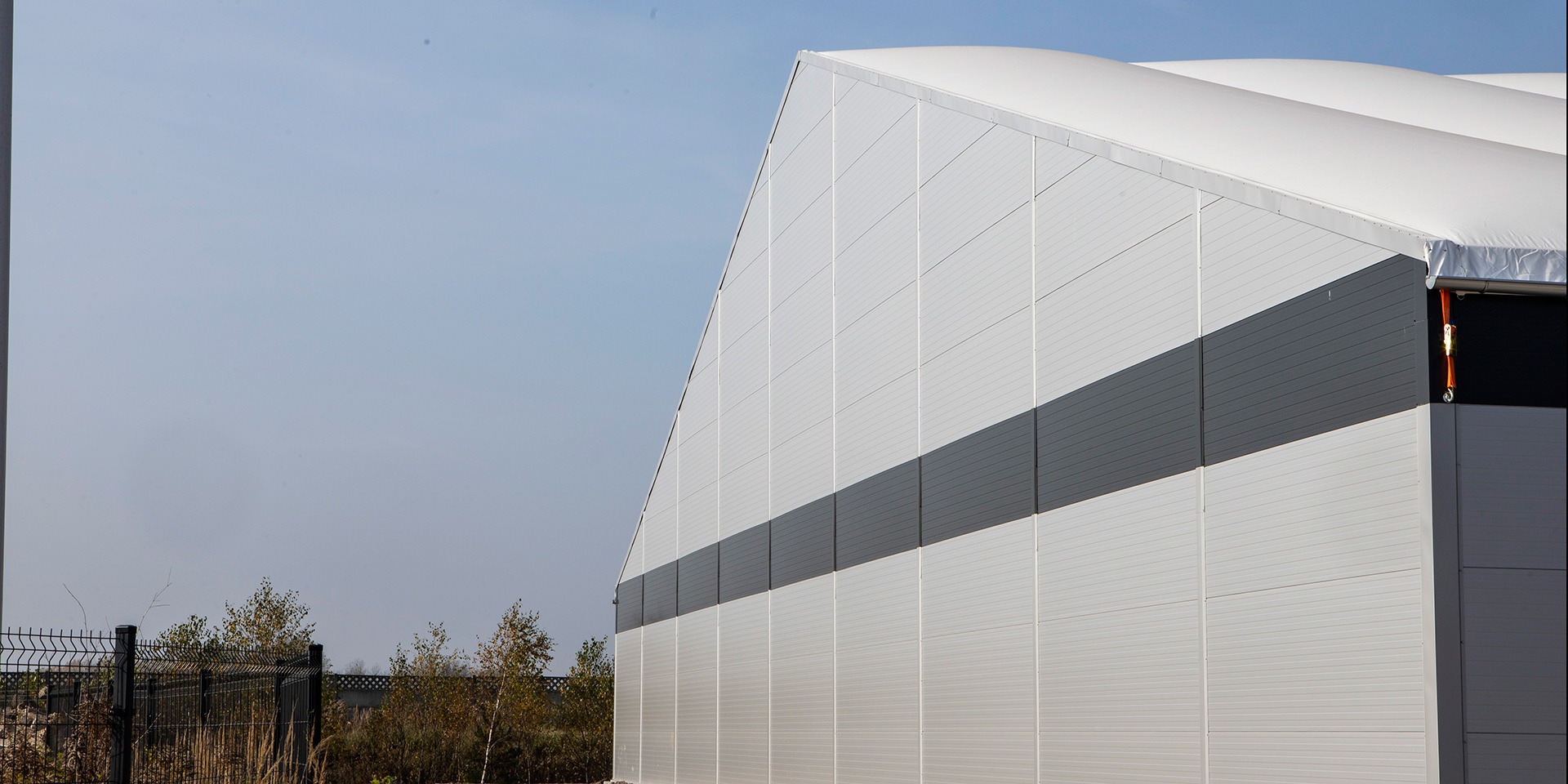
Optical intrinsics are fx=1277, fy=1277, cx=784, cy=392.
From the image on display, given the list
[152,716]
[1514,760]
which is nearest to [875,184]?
[152,716]

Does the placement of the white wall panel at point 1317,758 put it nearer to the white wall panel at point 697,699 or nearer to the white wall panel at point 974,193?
the white wall panel at point 974,193

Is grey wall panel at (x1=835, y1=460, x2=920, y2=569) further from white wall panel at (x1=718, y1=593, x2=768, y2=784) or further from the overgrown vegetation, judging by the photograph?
the overgrown vegetation

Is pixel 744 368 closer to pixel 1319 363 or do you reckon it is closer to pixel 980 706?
pixel 980 706

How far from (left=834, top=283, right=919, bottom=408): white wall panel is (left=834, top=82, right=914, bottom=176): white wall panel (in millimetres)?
2275

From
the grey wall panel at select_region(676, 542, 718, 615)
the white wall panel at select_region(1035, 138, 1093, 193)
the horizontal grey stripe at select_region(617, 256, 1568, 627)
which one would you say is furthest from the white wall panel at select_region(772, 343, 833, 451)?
the white wall panel at select_region(1035, 138, 1093, 193)

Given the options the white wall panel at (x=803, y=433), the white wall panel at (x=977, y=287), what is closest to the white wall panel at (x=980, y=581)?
the white wall panel at (x=977, y=287)

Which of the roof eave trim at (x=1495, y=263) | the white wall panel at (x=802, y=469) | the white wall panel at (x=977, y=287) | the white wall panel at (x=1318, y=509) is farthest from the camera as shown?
the white wall panel at (x=802, y=469)

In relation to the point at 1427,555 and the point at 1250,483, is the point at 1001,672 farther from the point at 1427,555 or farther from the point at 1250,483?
the point at 1427,555

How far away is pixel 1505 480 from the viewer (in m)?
8.20

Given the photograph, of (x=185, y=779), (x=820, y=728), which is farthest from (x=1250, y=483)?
(x=185, y=779)

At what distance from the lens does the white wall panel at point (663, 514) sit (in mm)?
29438

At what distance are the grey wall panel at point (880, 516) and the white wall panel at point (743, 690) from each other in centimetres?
384

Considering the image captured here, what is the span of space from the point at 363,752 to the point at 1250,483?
1135 inches

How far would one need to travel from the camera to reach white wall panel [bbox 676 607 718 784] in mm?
24859
